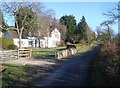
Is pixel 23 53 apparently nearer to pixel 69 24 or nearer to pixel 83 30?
pixel 83 30

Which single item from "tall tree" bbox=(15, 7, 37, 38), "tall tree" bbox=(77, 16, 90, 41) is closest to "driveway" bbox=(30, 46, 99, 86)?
"tall tree" bbox=(15, 7, 37, 38)

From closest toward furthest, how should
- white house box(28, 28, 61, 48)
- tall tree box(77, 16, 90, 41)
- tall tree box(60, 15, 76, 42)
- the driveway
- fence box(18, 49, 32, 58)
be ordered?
the driveway
fence box(18, 49, 32, 58)
white house box(28, 28, 61, 48)
tall tree box(77, 16, 90, 41)
tall tree box(60, 15, 76, 42)

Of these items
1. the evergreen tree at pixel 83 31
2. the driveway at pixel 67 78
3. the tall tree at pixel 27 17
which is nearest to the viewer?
the driveway at pixel 67 78

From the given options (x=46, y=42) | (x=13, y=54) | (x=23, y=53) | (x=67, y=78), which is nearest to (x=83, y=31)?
(x=46, y=42)

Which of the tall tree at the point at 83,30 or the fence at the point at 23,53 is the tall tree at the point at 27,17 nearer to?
the fence at the point at 23,53

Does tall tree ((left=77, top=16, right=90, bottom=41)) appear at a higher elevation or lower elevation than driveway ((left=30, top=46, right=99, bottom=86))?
higher

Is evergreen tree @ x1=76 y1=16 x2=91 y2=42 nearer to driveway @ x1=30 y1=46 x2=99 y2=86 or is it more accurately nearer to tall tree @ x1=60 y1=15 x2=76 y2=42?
tall tree @ x1=60 y1=15 x2=76 y2=42

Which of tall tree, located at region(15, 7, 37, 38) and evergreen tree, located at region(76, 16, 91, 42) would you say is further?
evergreen tree, located at region(76, 16, 91, 42)

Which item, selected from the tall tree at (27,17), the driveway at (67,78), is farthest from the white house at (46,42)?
the driveway at (67,78)

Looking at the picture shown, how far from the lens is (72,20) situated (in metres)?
128

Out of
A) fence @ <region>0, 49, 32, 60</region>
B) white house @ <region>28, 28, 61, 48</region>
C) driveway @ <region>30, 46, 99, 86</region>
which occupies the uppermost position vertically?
white house @ <region>28, 28, 61, 48</region>

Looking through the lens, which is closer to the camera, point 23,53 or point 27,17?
point 23,53

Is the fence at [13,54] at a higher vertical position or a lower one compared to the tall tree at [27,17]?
lower

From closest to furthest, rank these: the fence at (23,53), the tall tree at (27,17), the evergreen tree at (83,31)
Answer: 1. the fence at (23,53)
2. the tall tree at (27,17)
3. the evergreen tree at (83,31)
